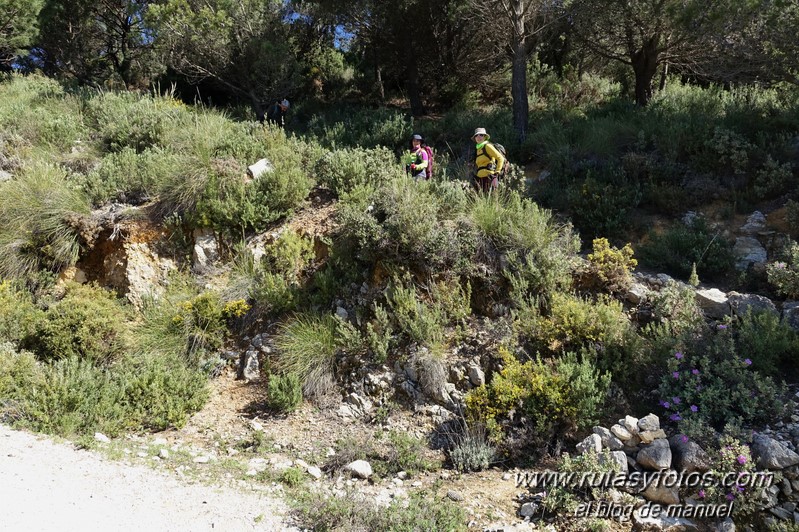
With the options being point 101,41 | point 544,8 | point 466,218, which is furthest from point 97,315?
point 101,41

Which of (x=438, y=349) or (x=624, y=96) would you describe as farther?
(x=624, y=96)

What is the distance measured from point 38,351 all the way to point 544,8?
11128 mm

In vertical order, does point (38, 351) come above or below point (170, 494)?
above

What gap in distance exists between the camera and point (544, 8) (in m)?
11.5

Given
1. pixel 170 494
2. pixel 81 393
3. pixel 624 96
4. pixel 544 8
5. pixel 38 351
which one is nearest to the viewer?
pixel 170 494

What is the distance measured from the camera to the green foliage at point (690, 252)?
670 cm

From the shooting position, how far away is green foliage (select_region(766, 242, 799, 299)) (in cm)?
598

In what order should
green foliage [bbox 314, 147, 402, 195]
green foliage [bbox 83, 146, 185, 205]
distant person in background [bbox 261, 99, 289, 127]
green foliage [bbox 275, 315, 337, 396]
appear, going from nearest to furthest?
1. green foliage [bbox 275, 315, 337, 396]
2. green foliage [bbox 314, 147, 402, 195]
3. green foliage [bbox 83, 146, 185, 205]
4. distant person in background [bbox 261, 99, 289, 127]

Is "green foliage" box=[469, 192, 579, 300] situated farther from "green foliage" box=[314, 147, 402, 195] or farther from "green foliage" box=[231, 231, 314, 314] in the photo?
"green foliage" box=[231, 231, 314, 314]

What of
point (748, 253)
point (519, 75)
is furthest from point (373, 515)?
point (519, 75)

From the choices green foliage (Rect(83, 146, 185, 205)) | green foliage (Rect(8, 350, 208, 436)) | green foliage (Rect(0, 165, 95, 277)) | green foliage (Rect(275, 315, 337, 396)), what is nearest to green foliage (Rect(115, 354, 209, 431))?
green foliage (Rect(8, 350, 208, 436))

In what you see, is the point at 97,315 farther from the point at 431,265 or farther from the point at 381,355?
the point at 431,265

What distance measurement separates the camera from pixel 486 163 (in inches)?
306

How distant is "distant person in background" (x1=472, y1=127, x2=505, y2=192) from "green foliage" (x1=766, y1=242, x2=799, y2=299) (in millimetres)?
3479
